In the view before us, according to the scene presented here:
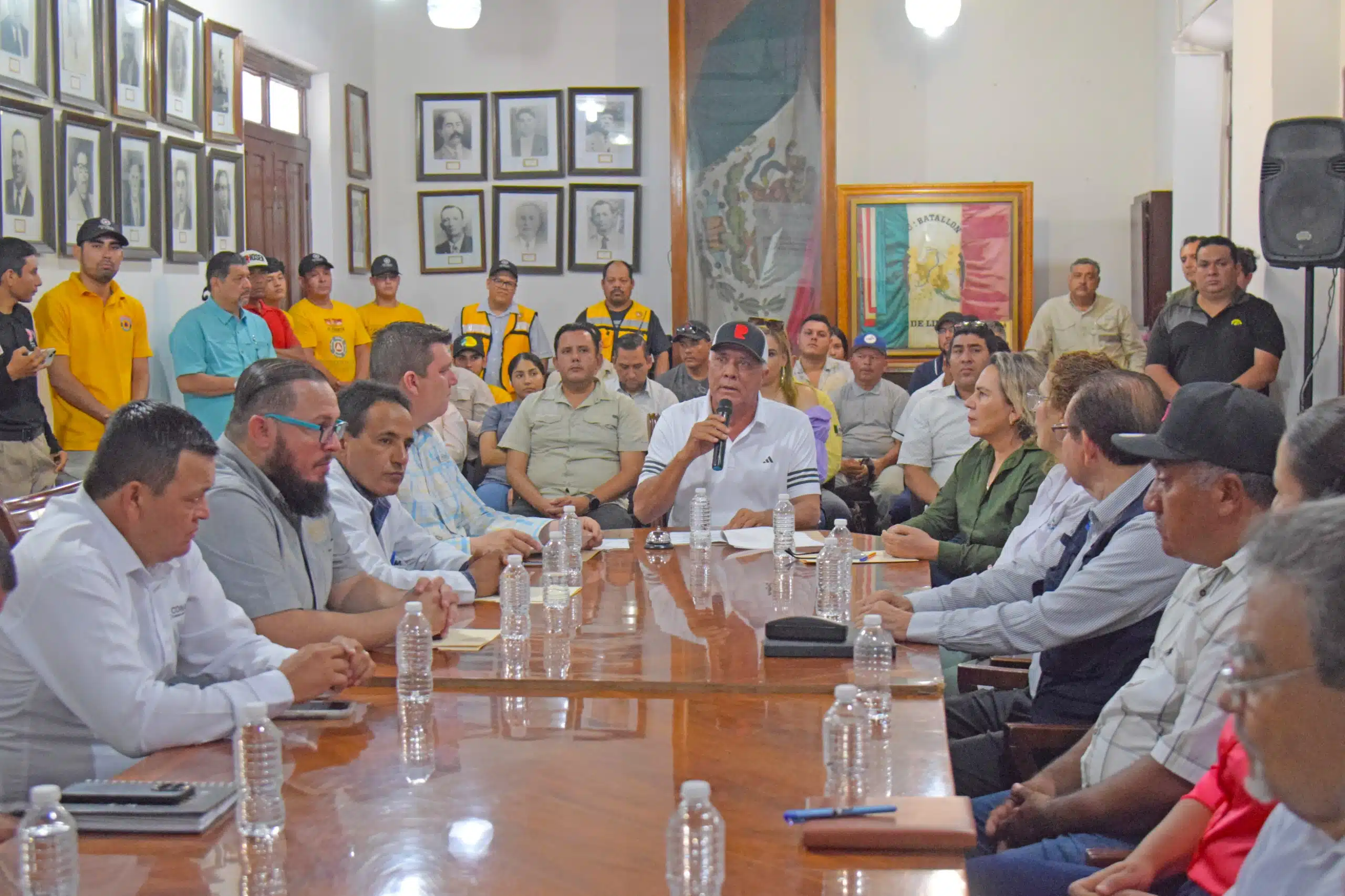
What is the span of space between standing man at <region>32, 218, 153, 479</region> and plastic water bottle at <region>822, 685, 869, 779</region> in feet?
16.5

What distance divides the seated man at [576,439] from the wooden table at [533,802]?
136 inches

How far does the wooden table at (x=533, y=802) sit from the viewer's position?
162 centimetres

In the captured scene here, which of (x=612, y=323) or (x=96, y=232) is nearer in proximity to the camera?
(x=96, y=232)

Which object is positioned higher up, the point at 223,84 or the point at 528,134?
the point at 528,134

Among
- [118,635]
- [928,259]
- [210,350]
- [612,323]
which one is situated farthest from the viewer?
[928,259]

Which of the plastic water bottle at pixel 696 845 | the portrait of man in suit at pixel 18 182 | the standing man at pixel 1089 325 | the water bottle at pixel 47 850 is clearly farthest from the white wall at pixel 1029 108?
the water bottle at pixel 47 850

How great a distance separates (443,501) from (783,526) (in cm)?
112

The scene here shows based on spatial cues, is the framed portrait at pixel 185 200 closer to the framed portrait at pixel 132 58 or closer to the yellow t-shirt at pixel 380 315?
the framed portrait at pixel 132 58

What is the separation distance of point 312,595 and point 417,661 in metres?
0.57

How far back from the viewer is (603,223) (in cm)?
1057

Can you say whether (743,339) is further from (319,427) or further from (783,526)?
(319,427)

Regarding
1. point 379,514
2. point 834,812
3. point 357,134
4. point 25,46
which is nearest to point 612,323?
point 357,134

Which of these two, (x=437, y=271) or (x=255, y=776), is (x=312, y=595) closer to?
(x=255, y=776)

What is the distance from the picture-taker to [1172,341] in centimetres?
711
